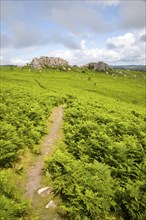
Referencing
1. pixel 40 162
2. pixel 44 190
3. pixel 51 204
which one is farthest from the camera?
pixel 40 162

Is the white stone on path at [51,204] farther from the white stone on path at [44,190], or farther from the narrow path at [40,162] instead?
the narrow path at [40,162]

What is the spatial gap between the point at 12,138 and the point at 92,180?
7.90 metres

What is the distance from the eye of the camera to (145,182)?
47.9ft

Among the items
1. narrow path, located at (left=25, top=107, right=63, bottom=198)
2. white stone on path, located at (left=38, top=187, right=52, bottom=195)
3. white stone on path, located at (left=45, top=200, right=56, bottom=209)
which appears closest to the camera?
white stone on path, located at (left=45, top=200, right=56, bottom=209)

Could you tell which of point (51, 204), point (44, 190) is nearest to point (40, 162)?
point (44, 190)

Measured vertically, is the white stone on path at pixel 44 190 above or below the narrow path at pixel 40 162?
below

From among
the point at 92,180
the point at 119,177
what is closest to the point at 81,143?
the point at 119,177

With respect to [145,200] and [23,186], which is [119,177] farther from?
[23,186]

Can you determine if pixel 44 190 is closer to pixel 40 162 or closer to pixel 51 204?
pixel 51 204

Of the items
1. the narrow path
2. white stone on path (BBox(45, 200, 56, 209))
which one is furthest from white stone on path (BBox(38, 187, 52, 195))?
white stone on path (BBox(45, 200, 56, 209))

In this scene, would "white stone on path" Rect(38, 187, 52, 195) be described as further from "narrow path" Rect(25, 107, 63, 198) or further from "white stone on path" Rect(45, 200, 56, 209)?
"white stone on path" Rect(45, 200, 56, 209)

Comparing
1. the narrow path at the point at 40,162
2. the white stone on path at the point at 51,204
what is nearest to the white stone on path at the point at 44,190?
the narrow path at the point at 40,162

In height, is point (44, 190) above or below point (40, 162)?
below

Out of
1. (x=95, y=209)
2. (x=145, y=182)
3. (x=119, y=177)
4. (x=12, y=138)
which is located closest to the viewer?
(x=95, y=209)
